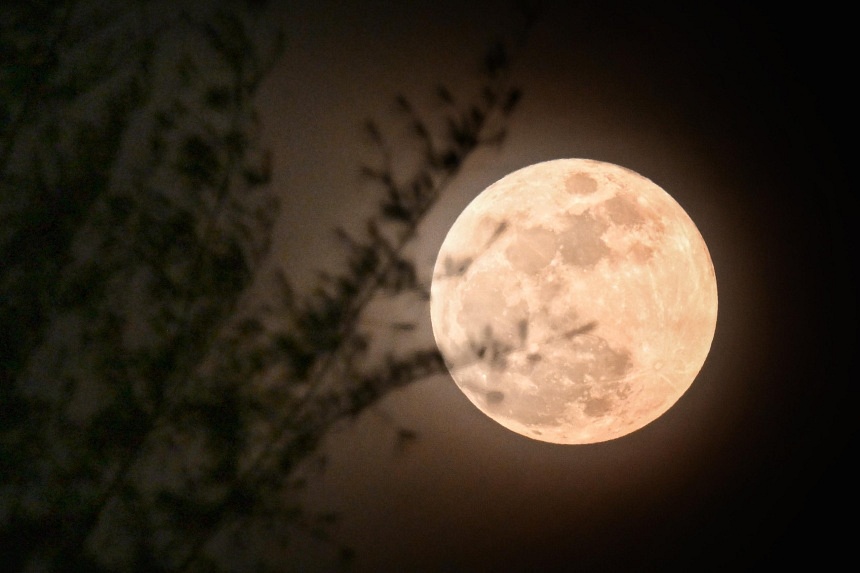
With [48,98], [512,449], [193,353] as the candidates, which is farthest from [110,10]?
[512,449]

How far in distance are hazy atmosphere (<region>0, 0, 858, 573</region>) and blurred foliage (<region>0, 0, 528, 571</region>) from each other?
0.01 m

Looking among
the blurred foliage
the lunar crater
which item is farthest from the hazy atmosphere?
the lunar crater

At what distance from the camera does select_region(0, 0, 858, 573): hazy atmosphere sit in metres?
2.11

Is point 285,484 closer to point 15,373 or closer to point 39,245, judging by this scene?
point 15,373

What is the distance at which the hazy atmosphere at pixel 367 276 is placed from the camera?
211 cm

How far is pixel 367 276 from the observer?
2.18 meters

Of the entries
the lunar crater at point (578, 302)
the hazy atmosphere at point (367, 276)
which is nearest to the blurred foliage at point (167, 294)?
the hazy atmosphere at point (367, 276)

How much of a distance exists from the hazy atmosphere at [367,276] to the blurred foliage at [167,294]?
11 millimetres

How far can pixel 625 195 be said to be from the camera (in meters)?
1.72

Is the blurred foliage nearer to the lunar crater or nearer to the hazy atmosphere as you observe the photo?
the hazy atmosphere

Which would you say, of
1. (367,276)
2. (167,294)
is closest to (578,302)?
(367,276)

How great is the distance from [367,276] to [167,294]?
0.79 meters

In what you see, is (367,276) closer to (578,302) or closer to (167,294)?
(167,294)

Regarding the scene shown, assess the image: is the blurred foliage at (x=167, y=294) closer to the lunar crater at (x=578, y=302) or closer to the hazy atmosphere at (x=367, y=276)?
the hazy atmosphere at (x=367, y=276)
